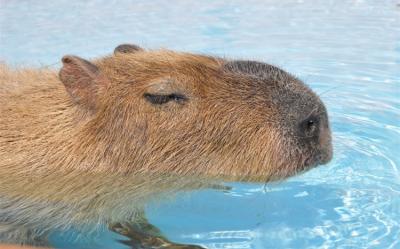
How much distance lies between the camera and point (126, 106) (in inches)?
132

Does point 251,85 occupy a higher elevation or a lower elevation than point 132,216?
higher

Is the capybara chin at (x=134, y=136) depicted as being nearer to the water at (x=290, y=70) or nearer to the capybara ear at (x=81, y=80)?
the capybara ear at (x=81, y=80)

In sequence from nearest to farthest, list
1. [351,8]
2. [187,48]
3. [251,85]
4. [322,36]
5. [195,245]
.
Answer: [251,85], [195,245], [187,48], [322,36], [351,8]

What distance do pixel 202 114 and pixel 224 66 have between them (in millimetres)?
275

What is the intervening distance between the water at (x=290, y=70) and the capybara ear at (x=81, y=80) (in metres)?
0.63

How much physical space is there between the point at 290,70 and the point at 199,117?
3.56 m

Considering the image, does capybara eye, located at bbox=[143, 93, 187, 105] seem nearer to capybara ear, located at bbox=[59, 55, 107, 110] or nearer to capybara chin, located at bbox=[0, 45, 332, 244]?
capybara chin, located at bbox=[0, 45, 332, 244]

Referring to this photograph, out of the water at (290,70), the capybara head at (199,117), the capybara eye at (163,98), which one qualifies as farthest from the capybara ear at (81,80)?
the water at (290,70)

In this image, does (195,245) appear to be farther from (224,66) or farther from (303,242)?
(224,66)

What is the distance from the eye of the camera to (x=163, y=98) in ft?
10.8

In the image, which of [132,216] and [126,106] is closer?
[126,106]

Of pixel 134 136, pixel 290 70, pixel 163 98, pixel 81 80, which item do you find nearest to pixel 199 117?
pixel 163 98

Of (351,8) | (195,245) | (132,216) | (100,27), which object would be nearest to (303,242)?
(195,245)

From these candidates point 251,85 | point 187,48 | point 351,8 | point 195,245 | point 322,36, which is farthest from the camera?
point 351,8
